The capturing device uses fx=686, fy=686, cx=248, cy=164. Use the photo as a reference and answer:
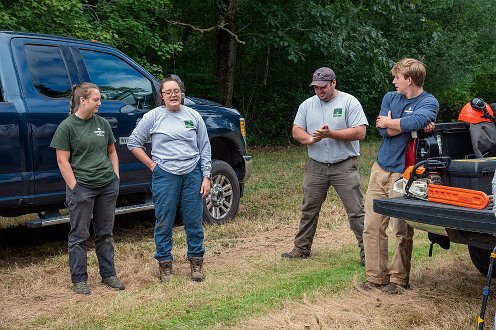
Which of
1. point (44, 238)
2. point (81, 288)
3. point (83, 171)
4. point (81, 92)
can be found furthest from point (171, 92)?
point (44, 238)

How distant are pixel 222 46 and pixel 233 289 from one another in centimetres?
1439

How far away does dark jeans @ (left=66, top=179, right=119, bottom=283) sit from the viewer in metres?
5.39

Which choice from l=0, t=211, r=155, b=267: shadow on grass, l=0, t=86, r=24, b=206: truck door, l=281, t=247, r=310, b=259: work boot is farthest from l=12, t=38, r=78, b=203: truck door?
l=281, t=247, r=310, b=259: work boot

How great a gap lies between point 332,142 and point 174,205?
1540 millimetres

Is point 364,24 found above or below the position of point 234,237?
above

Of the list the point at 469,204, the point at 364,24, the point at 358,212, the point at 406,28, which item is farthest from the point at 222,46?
→ the point at 469,204

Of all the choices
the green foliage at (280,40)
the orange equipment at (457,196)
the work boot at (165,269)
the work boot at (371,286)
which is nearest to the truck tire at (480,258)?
the work boot at (371,286)

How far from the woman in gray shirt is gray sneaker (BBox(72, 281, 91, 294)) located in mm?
633

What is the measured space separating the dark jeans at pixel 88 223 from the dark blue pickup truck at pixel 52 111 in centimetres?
95

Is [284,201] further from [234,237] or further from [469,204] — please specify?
[469,204]

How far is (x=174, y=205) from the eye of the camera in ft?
18.9

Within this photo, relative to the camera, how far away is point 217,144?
335 inches

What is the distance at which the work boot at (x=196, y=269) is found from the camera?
5699 mm

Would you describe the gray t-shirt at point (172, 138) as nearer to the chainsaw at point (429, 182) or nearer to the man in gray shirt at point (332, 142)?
the man in gray shirt at point (332, 142)
